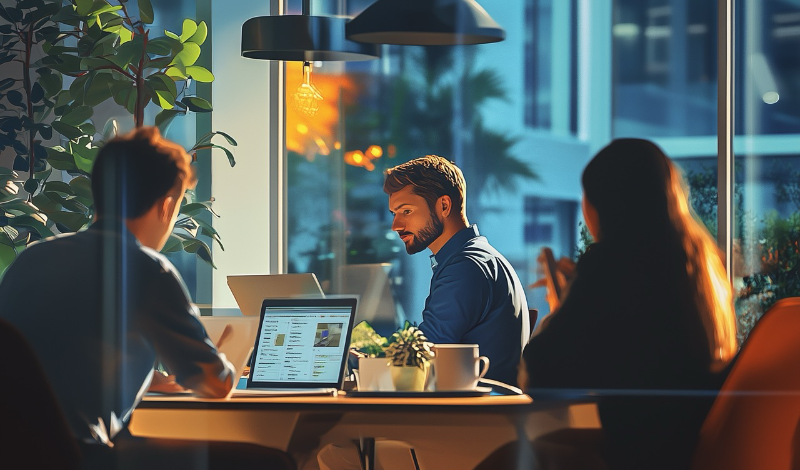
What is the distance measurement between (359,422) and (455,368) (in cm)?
22

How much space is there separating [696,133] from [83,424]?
7.81ft

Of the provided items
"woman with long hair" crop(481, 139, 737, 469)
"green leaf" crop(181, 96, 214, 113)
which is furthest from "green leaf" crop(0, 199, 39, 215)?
"woman with long hair" crop(481, 139, 737, 469)

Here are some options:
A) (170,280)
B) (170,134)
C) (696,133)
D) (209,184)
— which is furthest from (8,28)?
(696,133)

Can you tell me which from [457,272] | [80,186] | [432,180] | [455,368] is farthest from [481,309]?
[80,186]

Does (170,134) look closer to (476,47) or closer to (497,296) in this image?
(476,47)

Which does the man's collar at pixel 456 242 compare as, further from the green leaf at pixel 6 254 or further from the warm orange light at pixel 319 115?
the warm orange light at pixel 319 115

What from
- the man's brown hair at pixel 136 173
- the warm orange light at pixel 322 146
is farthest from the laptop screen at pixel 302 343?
the warm orange light at pixel 322 146

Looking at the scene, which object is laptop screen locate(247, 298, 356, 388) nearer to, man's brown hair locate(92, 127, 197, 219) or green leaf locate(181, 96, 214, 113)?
man's brown hair locate(92, 127, 197, 219)

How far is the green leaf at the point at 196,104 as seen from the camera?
3.58 metres

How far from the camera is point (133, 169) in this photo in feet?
5.93

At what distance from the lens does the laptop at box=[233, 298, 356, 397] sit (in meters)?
1.87

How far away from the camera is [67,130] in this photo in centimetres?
344

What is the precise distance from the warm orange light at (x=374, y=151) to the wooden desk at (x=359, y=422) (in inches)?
110

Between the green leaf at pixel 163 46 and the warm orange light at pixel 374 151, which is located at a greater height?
the green leaf at pixel 163 46
